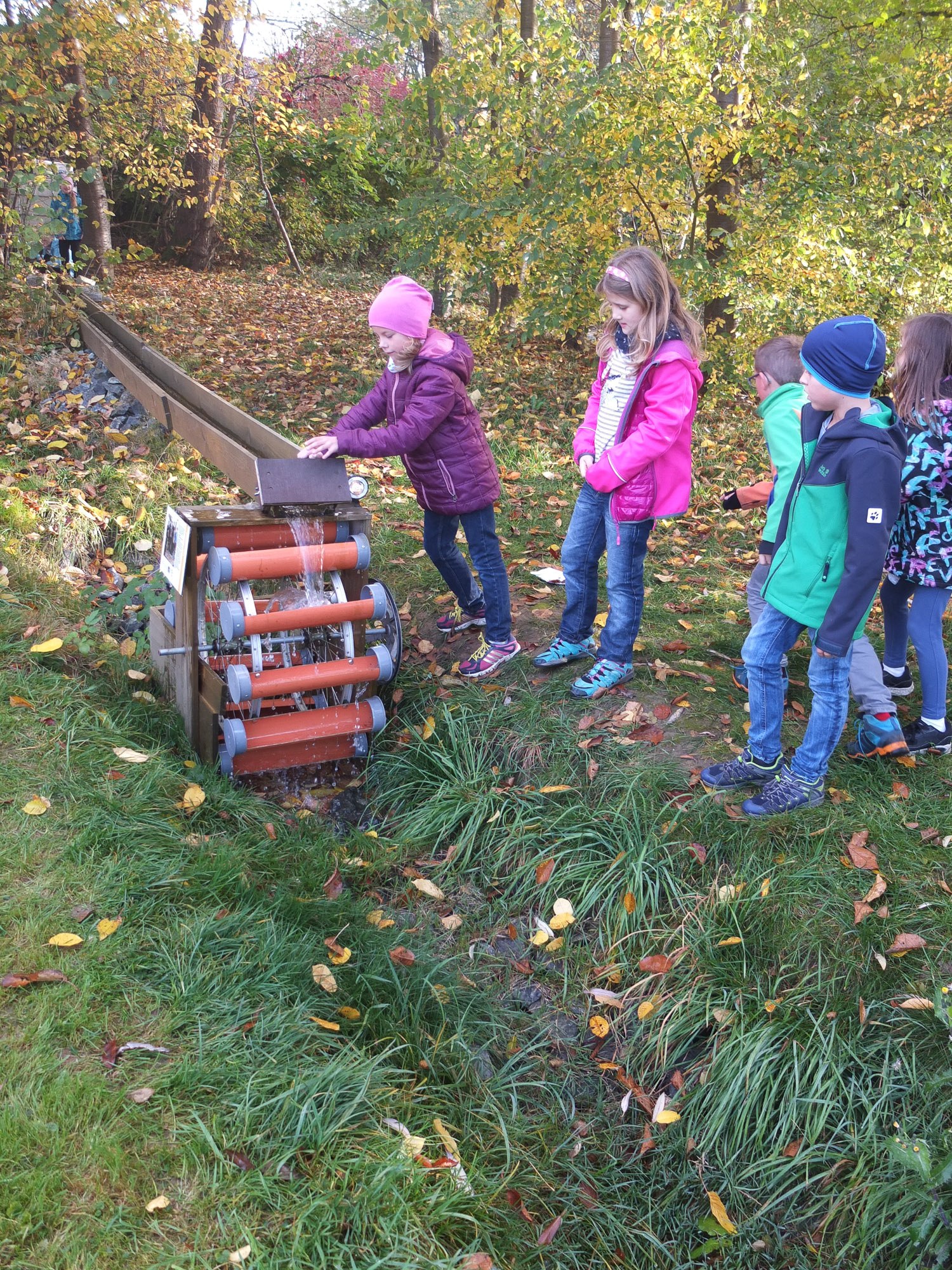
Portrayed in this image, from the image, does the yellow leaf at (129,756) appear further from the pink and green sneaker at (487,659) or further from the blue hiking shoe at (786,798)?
the blue hiking shoe at (786,798)

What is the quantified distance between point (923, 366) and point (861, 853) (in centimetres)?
180

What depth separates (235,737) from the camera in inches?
146

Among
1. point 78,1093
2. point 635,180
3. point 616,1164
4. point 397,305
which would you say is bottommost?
point 616,1164

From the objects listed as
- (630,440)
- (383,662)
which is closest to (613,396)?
(630,440)

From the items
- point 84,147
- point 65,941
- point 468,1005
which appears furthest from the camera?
point 84,147

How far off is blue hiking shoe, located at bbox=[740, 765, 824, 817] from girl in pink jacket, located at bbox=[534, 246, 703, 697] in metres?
0.94

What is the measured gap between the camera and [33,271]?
834cm

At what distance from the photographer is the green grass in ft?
7.23

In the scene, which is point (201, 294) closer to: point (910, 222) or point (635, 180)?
point (635, 180)

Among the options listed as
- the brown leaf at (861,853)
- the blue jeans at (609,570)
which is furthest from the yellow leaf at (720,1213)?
the blue jeans at (609,570)

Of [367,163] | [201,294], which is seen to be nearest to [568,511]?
[201,294]

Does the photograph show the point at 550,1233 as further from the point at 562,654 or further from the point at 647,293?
the point at 647,293

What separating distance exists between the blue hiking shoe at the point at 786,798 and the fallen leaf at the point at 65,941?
2.22 meters

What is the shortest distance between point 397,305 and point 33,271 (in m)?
6.13
